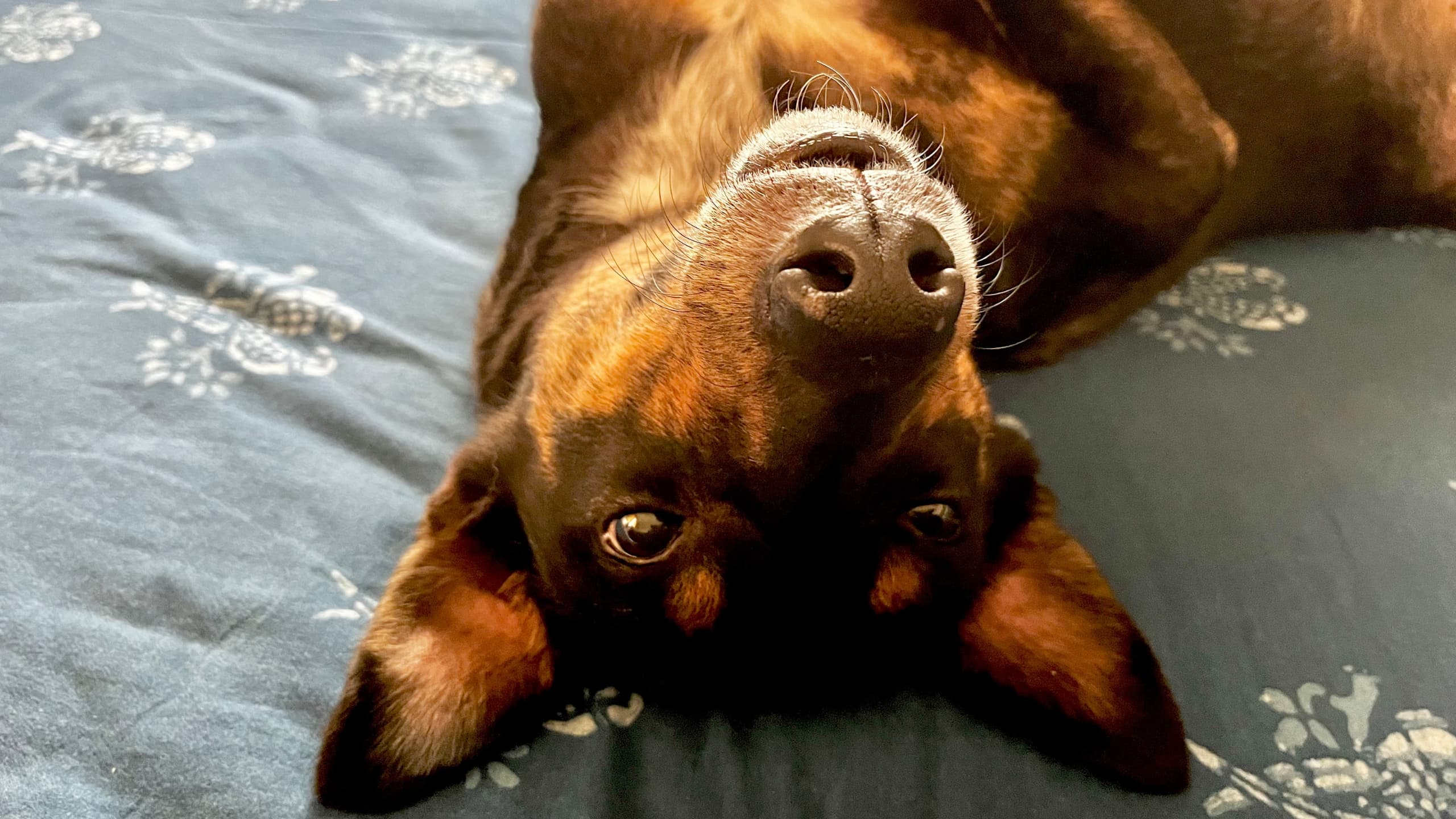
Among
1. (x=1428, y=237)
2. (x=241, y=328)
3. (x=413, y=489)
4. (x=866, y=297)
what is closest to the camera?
(x=866, y=297)

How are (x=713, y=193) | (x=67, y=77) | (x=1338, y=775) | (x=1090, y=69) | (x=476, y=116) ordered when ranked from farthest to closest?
(x=476, y=116) < (x=67, y=77) < (x=1090, y=69) < (x=713, y=193) < (x=1338, y=775)

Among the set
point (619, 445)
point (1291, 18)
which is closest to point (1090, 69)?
point (1291, 18)

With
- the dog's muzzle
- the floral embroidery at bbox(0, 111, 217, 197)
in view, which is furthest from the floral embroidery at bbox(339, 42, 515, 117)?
the dog's muzzle

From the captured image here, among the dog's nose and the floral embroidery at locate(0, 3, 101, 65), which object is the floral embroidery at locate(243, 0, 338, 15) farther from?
the dog's nose

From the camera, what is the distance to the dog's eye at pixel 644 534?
1320mm

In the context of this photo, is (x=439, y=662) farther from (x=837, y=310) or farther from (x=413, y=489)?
(x=837, y=310)

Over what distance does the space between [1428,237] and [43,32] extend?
4094 mm

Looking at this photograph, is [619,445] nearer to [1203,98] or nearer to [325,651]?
[325,651]

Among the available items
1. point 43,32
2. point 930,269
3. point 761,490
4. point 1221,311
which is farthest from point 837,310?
point 43,32

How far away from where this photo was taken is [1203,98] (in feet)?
6.38

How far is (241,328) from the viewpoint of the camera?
1.96 meters

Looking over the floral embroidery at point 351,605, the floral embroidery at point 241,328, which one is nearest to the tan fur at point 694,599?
the floral embroidery at point 351,605

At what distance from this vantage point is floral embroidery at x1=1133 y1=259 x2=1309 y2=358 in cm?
197

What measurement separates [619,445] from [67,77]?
7.86 feet
